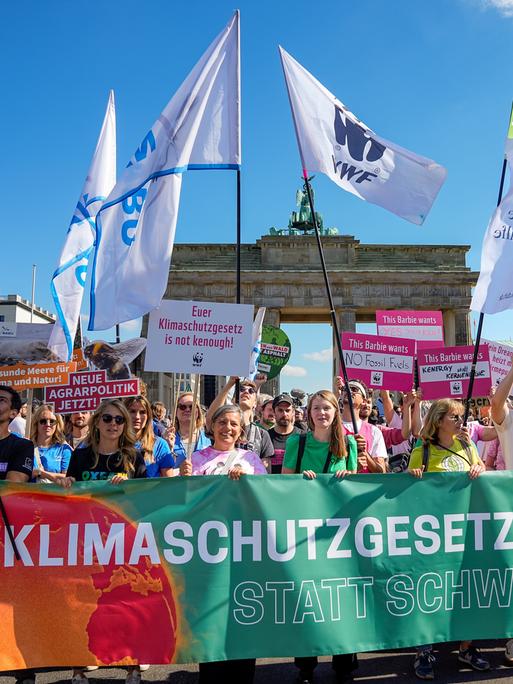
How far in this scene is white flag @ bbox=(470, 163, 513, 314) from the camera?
5621 millimetres

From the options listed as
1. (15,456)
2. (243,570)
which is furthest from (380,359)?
(15,456)

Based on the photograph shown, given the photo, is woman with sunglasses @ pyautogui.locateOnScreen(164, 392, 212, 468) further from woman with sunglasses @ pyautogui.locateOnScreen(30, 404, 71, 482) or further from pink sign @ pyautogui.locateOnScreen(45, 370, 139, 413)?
woman with sunglasses @ pyautogui.locateOnScreen(30, 404, 71, 482)

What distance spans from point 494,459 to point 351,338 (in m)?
3.79

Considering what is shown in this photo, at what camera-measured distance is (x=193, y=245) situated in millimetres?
45094

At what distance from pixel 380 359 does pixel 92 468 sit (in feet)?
19.4

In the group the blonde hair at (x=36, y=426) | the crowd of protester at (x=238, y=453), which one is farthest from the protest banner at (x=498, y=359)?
the blonde hair at (x=36, y=426)

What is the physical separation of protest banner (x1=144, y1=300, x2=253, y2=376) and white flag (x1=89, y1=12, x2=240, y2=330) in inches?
10.0

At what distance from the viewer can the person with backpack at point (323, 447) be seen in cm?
482

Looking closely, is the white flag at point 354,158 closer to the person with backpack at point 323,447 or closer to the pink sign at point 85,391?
the person with backpack at point 323,447

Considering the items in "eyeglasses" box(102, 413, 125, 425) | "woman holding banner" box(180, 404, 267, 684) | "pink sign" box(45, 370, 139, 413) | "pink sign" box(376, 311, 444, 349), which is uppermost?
"pink sign" box(376, 311, 444, 349)

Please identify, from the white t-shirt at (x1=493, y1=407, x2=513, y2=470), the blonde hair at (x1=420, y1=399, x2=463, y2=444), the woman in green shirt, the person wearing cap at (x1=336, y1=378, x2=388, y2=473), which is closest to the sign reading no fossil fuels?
the woman in green shirt

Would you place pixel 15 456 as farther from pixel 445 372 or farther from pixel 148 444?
pixel 445 372

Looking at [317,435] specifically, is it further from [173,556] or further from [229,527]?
[173,556]

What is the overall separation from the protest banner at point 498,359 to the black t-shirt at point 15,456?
23.3 ft
